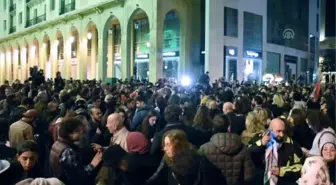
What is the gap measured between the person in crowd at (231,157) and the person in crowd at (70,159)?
55.5 inches

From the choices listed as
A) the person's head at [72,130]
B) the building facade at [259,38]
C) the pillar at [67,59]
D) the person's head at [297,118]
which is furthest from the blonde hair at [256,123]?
the pillar at [67,59]

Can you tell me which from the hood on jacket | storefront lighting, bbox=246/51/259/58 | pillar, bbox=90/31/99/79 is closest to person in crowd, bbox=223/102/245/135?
the hood on jacket

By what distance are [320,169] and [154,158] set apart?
2.13m

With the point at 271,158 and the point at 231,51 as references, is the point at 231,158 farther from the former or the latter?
the point at 231,51

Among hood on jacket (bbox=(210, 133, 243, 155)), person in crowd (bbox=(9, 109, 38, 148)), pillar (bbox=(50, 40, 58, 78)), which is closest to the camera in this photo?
hood on jacket (bbox=(210, 133, 243, 155))

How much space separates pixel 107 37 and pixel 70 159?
111ft

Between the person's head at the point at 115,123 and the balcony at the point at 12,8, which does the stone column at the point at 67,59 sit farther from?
the person's head at the point at 115,123

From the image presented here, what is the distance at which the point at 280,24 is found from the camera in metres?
40.3

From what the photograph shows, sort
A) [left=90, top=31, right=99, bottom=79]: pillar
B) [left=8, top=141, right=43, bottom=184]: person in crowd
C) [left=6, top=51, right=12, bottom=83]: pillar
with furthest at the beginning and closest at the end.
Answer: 1. [left=6, top=51, right=12, bottom=83]: pillar
2. [left=90, top=31, right=99, bottom=79]: pillar
3. [left=8, top=141, right=43, bottom=184]: person in crowd

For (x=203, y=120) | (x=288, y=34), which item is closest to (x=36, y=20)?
(x=288, y=34)

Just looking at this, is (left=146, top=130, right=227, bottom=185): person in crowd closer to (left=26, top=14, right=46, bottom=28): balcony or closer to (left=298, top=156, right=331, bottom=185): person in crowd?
(left=298, top=156, right=331, bottom=185): person in crowd

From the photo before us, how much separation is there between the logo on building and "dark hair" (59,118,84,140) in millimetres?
37364

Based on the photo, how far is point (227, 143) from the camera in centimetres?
553

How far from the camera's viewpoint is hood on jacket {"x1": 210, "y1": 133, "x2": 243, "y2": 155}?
5.52 m
